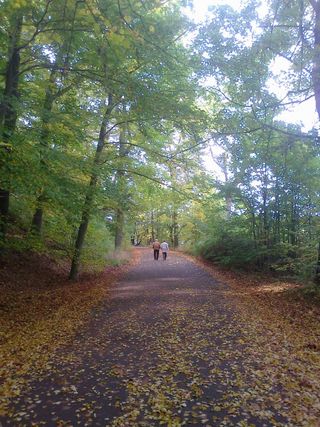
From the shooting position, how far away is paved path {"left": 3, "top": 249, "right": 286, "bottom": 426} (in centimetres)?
419

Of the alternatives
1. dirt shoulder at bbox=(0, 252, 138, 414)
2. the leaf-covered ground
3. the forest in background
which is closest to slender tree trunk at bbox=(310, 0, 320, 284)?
the forest in background

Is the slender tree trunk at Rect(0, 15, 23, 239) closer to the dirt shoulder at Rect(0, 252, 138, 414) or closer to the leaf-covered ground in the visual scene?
the dirt shoulder at Rect(0, 252, 138, 414)

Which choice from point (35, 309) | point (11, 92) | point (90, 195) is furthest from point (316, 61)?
point (35, 309)

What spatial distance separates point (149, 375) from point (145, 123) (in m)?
8.73

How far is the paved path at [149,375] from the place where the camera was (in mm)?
4191

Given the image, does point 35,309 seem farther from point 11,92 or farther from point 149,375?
point 11,92

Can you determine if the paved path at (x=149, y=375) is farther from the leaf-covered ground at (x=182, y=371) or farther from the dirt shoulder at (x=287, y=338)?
the dirt shoulder at (x=287, y=338)

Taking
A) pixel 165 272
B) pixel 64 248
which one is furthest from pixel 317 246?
pixel 64 248

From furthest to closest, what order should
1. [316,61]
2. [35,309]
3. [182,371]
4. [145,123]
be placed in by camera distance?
[145,123] < [35,309] < [316,61] < [182,371]

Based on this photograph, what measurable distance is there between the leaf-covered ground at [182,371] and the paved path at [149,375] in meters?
0.01

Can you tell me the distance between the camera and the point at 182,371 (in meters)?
5.46

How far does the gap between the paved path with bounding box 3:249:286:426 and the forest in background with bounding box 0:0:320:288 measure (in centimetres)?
405

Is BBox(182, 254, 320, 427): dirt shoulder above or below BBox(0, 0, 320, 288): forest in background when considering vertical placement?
below

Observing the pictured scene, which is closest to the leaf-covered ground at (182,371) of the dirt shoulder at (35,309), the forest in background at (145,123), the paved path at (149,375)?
the paved path at (149,375)
